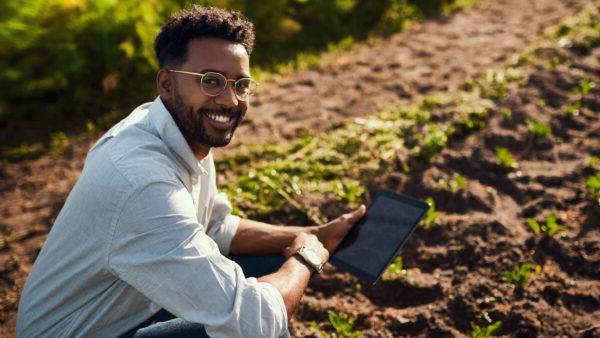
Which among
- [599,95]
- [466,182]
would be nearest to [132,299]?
[466,182]

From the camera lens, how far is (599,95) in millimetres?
5262

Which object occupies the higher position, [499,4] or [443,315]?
[499,4]

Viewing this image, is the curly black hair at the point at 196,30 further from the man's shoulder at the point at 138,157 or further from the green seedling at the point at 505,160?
the green seedling at the point at 505,160

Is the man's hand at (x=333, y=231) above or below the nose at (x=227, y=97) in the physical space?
below

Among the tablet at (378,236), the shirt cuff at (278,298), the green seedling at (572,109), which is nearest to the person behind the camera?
the shirt cuff at (278,298)

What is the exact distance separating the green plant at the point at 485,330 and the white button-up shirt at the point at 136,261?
4.40ft

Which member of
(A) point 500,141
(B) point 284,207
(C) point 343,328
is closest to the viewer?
(C) point 343,328

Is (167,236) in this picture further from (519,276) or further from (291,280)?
(519,276)

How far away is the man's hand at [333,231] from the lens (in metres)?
3.18

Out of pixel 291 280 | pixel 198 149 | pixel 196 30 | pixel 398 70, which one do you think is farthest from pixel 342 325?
pixel 398 70

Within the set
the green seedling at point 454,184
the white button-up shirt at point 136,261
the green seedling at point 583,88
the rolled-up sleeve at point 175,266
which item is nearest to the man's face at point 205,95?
the white button-up shirt at point 136,261

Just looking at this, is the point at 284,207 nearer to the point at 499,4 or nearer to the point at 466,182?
the point at 466,182

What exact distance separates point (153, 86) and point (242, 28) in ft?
11.5

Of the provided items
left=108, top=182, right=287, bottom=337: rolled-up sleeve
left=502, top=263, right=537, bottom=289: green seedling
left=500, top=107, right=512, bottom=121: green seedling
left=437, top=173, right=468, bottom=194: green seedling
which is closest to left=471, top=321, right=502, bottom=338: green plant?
left=502, top=263, right=537, bottom=289: green seedling
